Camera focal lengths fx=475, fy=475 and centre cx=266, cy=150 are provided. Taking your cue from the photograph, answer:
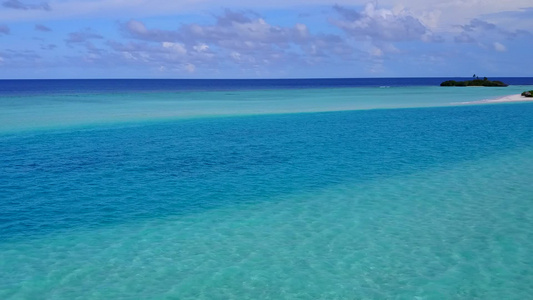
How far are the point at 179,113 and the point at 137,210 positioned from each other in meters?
39.5

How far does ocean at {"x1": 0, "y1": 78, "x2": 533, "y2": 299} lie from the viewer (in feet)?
36.2

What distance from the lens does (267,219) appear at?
1561 centimetres

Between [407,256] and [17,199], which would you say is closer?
[407,256]

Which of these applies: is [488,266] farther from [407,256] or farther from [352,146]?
[352,146]

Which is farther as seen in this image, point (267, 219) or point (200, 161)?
point (200, 161)

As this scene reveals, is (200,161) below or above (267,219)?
above

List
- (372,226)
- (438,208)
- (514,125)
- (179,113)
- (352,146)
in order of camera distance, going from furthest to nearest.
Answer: (179,113) → (514,125) → (352,146) → (438,208) → (372,226)

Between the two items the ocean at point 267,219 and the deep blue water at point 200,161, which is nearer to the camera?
the ocean at point 267,219

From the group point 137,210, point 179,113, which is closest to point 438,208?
point 137,210

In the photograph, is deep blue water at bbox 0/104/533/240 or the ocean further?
deep blue water at bbox 0/104/533/240

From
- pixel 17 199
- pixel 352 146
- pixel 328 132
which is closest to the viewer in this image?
pixel 17 199

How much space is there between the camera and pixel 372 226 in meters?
14.8

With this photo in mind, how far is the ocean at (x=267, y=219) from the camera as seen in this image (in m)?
11.0

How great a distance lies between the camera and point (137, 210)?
16.6 metres
